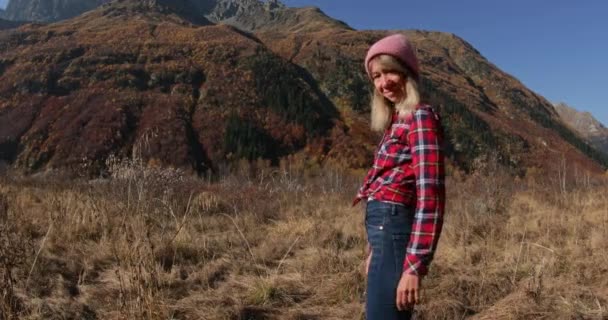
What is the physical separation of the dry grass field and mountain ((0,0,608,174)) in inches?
1143

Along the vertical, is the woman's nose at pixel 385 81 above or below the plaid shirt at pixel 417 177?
above

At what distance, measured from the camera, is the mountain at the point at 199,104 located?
146 ft

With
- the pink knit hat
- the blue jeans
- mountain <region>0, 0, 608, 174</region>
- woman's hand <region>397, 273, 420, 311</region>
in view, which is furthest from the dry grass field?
mountain <region>0, 0, 608, 174</region>

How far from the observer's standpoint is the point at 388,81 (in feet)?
5.73

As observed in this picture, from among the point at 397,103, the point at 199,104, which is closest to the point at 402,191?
the point at 397,103

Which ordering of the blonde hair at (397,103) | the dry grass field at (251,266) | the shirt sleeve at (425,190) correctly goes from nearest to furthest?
1. the shirt sleeve at (425,190)
2. the blonde hair at (397,103)
3. the dry grass field at (251,266)

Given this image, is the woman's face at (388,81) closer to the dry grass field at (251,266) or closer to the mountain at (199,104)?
the dry grass field at (251,266)

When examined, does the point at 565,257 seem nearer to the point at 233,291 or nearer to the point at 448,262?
the point at 448,262

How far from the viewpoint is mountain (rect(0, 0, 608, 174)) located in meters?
44.6

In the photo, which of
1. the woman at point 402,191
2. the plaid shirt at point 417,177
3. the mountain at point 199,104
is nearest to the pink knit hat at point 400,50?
the woman at point 402,191

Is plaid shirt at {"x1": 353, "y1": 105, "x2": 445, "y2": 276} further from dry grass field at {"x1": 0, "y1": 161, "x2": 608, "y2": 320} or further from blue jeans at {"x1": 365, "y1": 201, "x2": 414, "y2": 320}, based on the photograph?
dry grass field at {"x1": 0, "y1": 161, "x2": 608, "y2": 320}

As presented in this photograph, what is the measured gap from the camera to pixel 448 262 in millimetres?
4551

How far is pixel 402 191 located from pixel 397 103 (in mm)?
343

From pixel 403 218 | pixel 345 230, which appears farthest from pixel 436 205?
pixel 345 230
